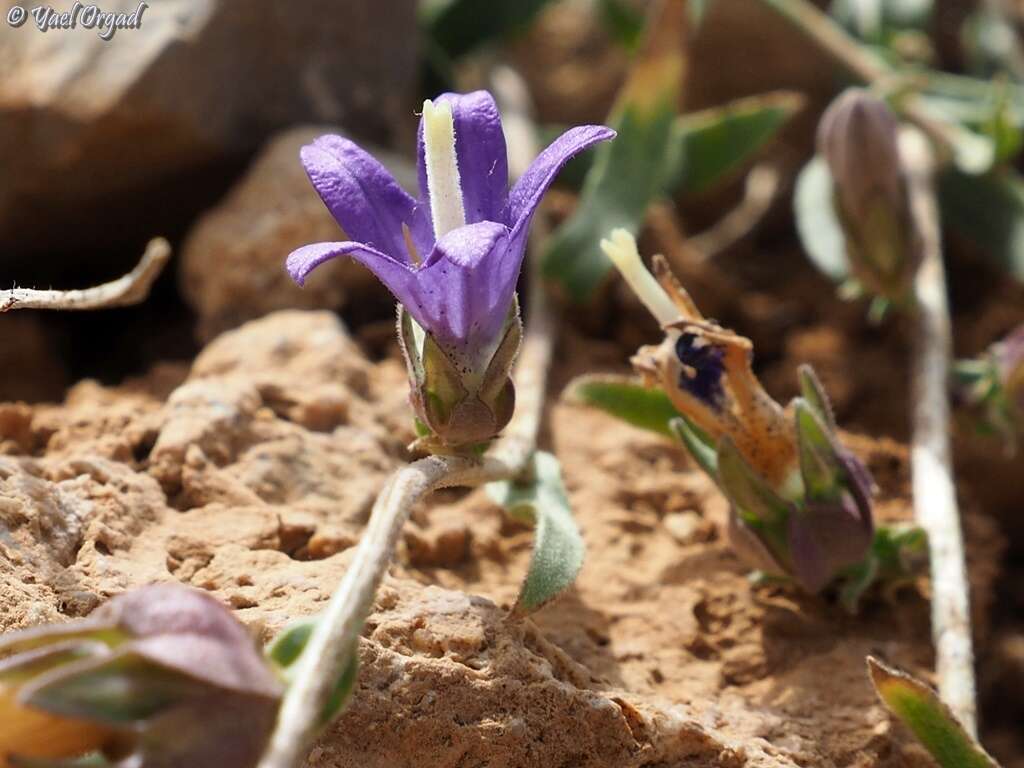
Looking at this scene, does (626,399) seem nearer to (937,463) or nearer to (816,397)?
(816,397)

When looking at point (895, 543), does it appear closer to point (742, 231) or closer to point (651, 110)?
point (651, 110)

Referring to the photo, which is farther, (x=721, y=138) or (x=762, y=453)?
(x=721, y=138)

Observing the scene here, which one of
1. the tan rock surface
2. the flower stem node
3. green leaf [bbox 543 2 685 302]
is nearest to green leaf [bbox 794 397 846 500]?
the tan rock surface

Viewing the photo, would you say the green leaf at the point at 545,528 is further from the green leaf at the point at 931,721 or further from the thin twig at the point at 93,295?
the thin twig at the point at 93,295

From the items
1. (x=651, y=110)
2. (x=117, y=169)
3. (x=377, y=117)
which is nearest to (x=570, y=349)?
(x=651, y=110)

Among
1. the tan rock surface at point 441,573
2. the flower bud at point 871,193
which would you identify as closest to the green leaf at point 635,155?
the flower bud at point 871,193

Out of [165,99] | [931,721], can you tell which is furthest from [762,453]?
[165,99]
